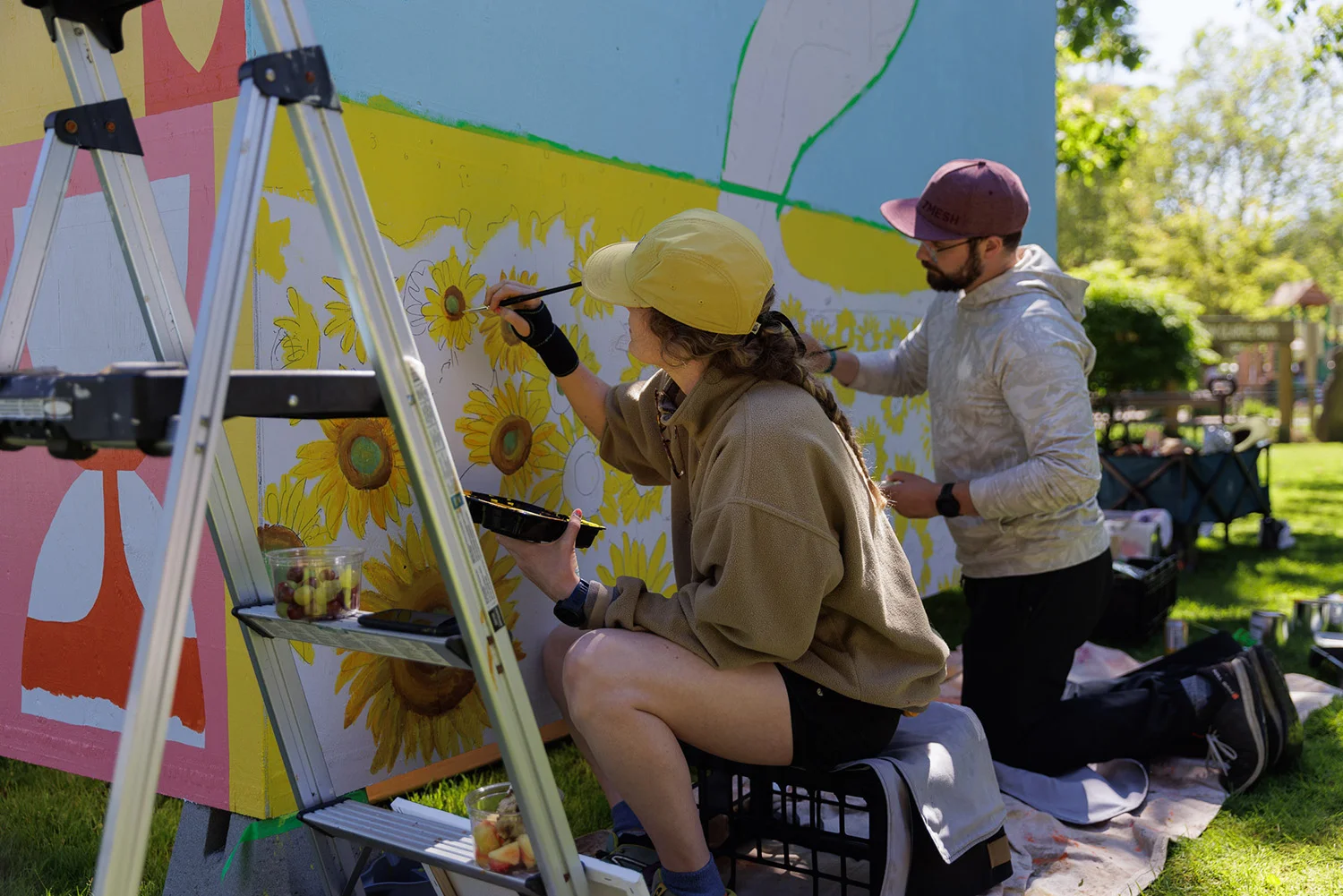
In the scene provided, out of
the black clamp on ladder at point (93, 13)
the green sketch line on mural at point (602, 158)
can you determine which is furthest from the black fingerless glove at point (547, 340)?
the black clamp on ladder at point (93, 13)

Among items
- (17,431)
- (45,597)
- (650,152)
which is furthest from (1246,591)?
(17,431)

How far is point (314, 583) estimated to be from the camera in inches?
71.4

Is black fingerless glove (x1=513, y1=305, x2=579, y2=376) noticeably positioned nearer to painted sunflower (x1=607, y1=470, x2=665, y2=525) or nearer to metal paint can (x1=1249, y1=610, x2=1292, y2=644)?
painted sunflower (x1=607, y1=470, x2=665, y2=525)

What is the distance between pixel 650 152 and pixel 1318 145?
33.3m

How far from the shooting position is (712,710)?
2150 millimetres

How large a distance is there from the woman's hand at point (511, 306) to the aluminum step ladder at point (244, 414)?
95 centimetres

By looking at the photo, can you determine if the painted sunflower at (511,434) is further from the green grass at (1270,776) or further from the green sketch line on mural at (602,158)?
the green grass at (1270,776)

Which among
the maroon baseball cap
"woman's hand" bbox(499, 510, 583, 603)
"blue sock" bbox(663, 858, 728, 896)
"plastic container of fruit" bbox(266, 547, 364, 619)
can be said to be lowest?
"blue sock" bbox(663, 858, 728, 896)

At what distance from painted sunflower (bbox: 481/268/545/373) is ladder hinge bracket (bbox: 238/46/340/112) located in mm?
1314

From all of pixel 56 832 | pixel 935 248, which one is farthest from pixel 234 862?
pixel 935 248

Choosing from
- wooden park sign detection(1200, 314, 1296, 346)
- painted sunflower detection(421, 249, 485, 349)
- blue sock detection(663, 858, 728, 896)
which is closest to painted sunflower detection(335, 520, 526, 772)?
painted sunflower detection(421, 249, 485, 349)

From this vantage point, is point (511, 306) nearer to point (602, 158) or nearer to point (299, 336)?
point (299, 336)

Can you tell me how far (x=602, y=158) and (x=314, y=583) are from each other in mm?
1786

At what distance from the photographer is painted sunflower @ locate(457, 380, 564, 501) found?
287cm
